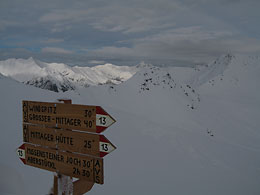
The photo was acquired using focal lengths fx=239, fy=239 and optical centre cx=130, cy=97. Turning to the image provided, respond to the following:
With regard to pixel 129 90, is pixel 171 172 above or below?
below

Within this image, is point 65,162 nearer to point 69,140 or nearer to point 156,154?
point 69,140

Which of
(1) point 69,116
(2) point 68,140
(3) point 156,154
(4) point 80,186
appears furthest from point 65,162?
(3) point 156,154

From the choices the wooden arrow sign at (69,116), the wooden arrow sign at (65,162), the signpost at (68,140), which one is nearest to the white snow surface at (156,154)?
the wooden arrow sign at (65,162)

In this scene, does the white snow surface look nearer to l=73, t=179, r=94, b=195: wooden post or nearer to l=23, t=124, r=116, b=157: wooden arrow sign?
l=23, t=124, r=116, b=157: wooden arrow sign

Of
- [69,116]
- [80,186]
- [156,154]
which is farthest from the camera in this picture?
[156,154]

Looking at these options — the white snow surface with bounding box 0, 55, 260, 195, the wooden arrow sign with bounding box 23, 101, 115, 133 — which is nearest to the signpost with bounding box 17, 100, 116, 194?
the wooden arrow sign with bounding box 23, 101, 115, 133

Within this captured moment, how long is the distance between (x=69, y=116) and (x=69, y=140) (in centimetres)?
38

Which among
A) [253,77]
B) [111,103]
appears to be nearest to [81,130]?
[111,103]

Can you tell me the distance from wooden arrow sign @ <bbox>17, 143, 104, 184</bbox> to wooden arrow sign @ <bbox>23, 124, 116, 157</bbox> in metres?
0.09

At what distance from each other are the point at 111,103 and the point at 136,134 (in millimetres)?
10972

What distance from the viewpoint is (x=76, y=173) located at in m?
3.67

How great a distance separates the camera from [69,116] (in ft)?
12.2

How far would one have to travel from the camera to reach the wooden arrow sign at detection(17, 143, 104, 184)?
138 inches

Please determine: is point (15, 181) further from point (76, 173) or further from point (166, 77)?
point (166, 77)
